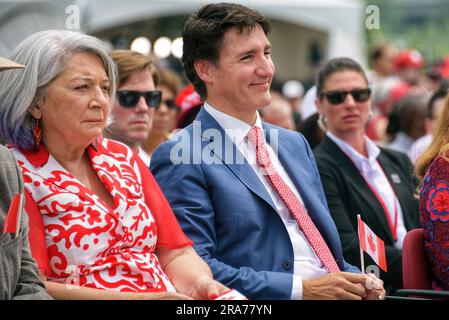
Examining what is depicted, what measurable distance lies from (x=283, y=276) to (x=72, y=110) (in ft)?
3.71

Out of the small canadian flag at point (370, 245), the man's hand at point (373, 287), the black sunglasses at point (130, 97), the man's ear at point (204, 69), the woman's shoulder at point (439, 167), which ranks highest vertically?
the man's ear at point (204, 69)

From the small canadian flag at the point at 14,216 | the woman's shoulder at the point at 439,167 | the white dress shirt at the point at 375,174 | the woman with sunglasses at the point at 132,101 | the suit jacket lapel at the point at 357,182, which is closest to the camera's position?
the small canadian flag at the point at 14,216

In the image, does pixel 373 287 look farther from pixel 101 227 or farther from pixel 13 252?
pixel 13 252

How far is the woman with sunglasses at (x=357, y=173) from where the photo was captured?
5.33 meters

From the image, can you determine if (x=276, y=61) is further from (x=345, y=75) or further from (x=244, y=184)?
(x=244, y=184)

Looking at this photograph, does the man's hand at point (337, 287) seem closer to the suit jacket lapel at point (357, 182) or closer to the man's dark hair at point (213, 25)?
the man's dark hair at point (213, 25)

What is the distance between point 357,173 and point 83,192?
2418 millimetres

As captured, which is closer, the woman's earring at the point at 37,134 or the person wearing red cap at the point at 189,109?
the woman's earring at the point at 37,134

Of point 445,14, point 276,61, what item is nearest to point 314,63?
point 276,61

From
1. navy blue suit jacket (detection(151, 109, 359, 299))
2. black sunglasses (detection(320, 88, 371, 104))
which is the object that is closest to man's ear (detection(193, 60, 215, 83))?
navy blue suit jacket (detection(151, 109, 359, 299))

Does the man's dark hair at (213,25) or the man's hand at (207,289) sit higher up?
the man's dark hair at (213,25)

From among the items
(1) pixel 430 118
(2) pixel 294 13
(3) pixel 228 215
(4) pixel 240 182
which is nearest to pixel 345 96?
(1) pixel 430 118

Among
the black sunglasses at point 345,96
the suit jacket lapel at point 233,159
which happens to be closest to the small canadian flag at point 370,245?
the suit jacket lapel at point 233,159

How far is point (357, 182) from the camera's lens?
5598 mm
